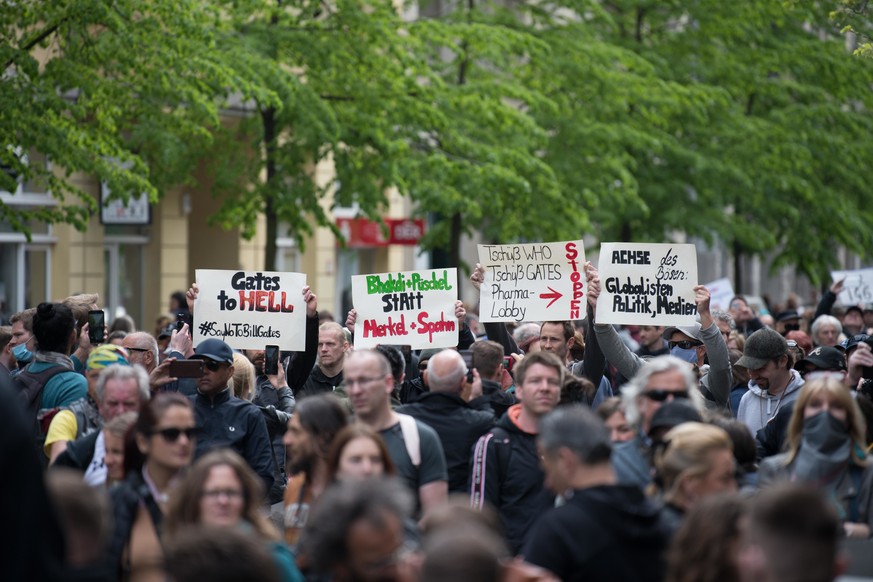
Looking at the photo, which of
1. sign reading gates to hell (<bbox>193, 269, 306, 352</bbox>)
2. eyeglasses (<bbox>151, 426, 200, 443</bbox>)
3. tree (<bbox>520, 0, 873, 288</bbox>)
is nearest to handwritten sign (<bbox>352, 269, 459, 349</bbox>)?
sign reading gates to hell (<bbox>193, 269, 306, 352</bbox>)

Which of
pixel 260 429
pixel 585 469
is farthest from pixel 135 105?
pixel 585 469

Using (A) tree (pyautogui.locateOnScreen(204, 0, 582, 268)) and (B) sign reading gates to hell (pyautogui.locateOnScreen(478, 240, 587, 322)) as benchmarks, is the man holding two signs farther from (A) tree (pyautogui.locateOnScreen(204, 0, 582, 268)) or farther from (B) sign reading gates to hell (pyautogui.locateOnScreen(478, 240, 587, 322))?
(A) tree (pyautogui.locateOnScreen(204, 0, 582, 268))

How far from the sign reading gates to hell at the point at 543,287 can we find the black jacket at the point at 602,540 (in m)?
6.84

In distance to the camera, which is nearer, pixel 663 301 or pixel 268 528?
pixel 268 528

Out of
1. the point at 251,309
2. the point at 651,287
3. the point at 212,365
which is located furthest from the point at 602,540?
the point at 251,309

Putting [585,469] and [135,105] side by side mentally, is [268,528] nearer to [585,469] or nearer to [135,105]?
[585,469]

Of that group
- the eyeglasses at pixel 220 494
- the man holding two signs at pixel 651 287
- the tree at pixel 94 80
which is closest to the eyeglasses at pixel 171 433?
the eyeglasses at pixel 220 494

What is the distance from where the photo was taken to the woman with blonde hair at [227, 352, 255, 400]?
392 inches

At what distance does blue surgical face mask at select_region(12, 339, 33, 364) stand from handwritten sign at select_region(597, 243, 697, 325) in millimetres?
4158

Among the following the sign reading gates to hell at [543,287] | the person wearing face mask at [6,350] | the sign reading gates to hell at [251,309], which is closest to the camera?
the person wearing face mask at [6,350]

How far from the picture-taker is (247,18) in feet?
62.4

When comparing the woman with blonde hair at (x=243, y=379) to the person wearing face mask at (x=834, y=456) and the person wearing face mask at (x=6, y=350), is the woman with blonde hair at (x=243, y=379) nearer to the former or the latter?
the person wearing face mask at (x=6, y=350)

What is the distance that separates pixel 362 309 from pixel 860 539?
6136mm

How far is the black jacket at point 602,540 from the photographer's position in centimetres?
524
